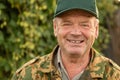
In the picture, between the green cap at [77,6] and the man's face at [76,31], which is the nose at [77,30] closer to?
the man's face at [76,31]

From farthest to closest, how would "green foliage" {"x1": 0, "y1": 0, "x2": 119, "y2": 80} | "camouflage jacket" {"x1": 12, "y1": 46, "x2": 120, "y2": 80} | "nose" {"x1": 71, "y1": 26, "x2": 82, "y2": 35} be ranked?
"green foliage" {"x1": 0, "y1": 0, "x2": 119, "y2": 80}, "camouflage jacket" {"x1": 12, "y1": 46, "x2": 120, "y2": 80}, "nose" {"x1": 71, "y1": 26, "x2": 82, "y2": 35}

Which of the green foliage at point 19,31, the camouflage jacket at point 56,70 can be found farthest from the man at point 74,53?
the green foliage at point 19,31

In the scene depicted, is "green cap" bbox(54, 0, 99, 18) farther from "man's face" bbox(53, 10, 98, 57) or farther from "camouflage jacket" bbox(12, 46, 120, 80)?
"camouflage jacket" bbox(12, 46, 120, 80)

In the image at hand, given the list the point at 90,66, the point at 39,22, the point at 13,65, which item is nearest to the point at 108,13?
the point at 39,22

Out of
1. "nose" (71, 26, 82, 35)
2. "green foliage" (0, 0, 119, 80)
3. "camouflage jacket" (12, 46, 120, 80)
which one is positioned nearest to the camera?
"nose" (71, 26, 82, 35)

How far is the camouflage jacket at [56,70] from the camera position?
321cm

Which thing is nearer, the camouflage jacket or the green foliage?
the camouflage jacket

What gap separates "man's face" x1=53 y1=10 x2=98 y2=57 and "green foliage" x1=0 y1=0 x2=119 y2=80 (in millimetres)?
1759

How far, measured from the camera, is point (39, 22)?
515 centimetres

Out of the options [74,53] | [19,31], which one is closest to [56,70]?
[74,53]

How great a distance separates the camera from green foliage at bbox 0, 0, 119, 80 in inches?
192

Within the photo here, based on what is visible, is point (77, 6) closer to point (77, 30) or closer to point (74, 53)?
point (77, 30)

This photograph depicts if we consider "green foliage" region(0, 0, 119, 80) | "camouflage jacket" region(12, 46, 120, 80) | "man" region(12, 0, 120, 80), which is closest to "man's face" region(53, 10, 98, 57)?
"man" region(12, 0, 120, 80)

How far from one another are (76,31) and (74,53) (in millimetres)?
138
